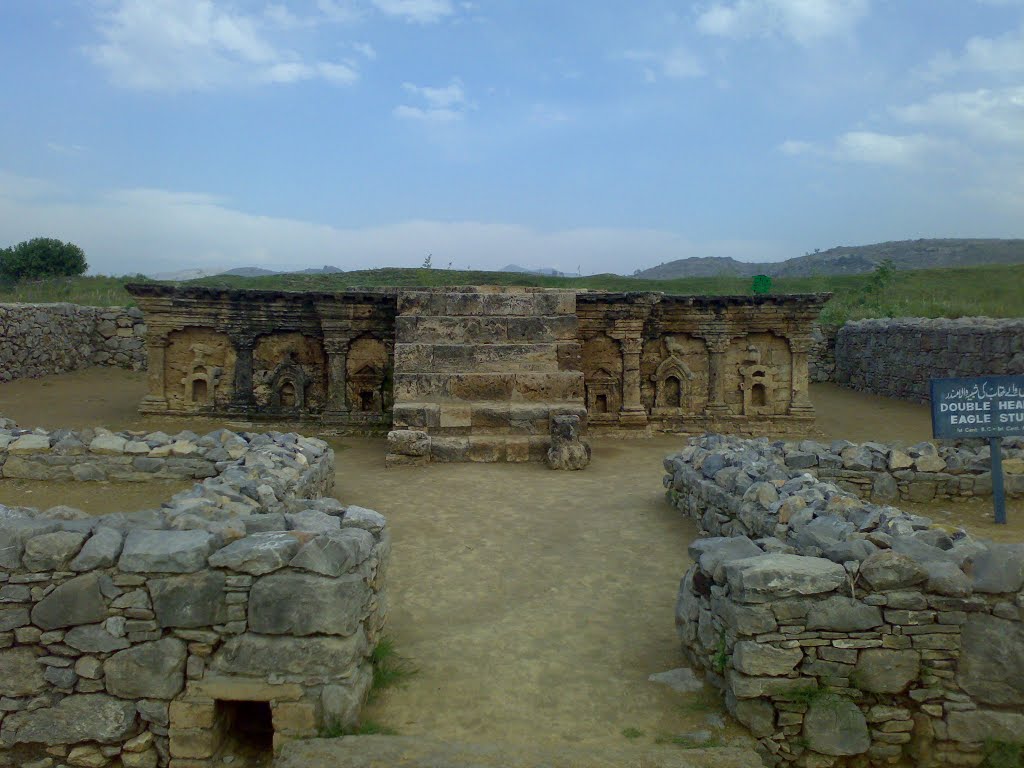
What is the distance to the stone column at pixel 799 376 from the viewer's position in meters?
14.5

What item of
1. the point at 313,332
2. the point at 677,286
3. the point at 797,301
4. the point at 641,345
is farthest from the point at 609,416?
the point at 677,286

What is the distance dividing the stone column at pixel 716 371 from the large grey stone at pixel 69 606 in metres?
12.3

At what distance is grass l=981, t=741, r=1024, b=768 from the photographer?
3711 mm

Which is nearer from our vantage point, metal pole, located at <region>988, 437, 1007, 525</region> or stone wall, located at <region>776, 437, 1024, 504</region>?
metal pole, located at <region>988, 437, 1007, 525</region>

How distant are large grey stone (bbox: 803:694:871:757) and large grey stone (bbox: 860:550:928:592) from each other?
652 millimetres

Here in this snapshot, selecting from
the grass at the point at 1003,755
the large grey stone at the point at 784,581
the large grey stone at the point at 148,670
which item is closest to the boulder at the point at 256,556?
the large grey stone at the point at 148,670

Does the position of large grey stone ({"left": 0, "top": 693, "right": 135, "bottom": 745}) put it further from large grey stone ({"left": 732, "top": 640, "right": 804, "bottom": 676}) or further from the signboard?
the signboard

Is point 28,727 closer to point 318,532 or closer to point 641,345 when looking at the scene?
point 318,532

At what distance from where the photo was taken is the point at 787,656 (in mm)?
3826

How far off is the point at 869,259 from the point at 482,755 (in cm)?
8106

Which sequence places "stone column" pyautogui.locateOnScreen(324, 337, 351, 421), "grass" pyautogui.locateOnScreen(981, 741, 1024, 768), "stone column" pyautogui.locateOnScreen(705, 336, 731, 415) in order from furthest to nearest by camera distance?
"stone column" pyautogui.locateOnScreen(705, 336, 731, 415), "stone column" pyautogui.locateOnScreen(324, 337, 351, 421), "grass" pyautogui.locateOnScreen(981, 741, 1024, 768)

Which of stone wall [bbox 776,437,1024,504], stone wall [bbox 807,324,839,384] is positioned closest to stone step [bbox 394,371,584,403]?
stone wall [bbox 776,437,1024,504]

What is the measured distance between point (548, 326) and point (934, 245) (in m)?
79.6

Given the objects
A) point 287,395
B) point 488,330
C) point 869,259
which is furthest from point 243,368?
point 869,259
